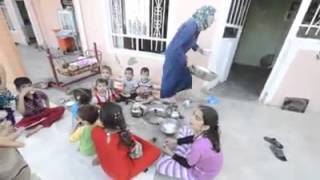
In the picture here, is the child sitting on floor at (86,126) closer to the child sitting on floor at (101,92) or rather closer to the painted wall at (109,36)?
the child sitting on floor at (101,92)

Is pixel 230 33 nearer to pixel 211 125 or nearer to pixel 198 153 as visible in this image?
pixel 211 125

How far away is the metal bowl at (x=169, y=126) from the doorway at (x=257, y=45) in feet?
3.43

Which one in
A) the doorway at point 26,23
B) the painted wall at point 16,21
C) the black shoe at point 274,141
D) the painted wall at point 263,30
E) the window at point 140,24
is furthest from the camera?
the doorway at point 26,23

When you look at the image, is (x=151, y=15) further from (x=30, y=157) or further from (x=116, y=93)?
(x=30, y=157)

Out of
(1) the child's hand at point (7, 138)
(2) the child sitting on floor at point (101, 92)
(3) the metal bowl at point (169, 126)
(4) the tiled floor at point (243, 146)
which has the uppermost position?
(1) the child's hand at point (7, 138)

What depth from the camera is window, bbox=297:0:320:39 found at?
6.72 ft

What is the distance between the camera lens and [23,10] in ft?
13.5

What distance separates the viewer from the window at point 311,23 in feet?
6.72

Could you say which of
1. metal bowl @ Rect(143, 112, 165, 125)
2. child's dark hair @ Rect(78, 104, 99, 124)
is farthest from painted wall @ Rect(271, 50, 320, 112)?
child's dark hair @ Rect(78, 104, 99, 124)

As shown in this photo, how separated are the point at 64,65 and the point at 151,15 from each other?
1.32m

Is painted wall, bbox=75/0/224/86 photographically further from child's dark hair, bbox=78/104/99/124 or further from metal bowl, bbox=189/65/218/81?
child's dark hair, bbox=78/104/99/124

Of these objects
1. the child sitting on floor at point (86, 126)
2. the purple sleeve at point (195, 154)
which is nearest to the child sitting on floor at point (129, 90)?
the child sitting on floor at point (86, 126)

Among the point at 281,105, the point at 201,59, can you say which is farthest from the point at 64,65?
the point at 281,105

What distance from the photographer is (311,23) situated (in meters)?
2.11
